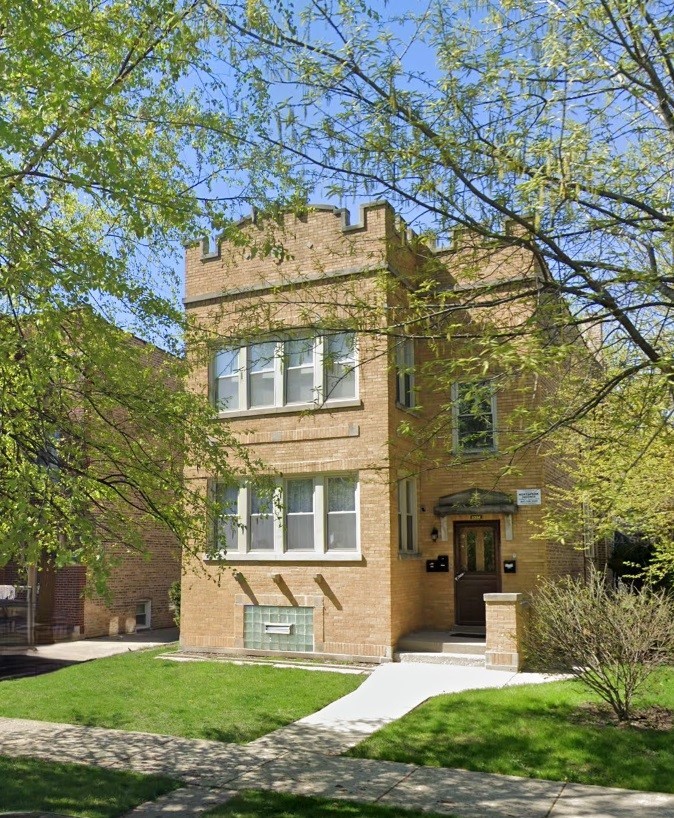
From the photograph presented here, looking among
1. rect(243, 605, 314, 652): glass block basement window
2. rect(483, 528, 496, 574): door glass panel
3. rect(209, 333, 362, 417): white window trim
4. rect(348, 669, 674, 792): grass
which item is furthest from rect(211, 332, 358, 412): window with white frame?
rect(348, 669, 674, 792): grass

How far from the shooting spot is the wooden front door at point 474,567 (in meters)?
14.8

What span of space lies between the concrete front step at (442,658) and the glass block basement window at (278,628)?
1861 millimetres

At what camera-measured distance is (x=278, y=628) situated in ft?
47.9

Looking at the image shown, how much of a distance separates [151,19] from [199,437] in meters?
4.04

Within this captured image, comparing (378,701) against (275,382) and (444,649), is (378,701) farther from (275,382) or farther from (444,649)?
(275,382)

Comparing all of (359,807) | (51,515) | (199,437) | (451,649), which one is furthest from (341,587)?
(51,515)

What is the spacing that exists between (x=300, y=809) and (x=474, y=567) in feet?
30.0

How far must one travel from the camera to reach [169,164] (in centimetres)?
838

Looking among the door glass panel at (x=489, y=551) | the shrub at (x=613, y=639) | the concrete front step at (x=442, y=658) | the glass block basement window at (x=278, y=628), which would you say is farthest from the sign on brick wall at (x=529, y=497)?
the shrub at (x=613, y=639)

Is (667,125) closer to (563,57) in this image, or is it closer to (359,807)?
(563,57)

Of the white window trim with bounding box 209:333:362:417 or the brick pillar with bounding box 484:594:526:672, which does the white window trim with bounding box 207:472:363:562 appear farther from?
the brick pillar with bounding box 484:594:526:672

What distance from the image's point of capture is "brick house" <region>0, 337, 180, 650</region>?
17.3 metres

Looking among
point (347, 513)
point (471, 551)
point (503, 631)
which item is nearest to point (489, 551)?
point (471, 551)

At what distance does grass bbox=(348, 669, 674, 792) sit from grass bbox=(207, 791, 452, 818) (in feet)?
4.69
